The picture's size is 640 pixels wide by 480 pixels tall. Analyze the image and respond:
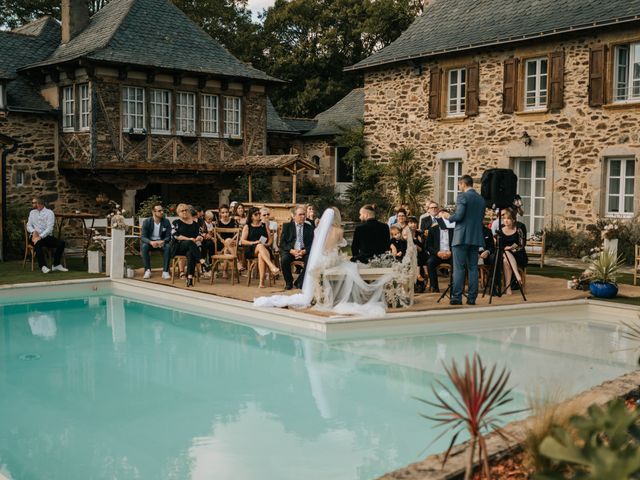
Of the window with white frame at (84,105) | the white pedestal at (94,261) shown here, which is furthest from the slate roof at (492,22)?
the white pedestal at (94,261)

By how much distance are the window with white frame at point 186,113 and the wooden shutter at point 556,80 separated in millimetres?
9393

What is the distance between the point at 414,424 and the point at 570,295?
6.06 meters

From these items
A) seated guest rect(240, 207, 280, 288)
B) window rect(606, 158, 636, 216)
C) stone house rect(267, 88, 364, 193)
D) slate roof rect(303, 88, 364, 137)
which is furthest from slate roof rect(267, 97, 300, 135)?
seated guest rect(240, 207, 280, 288)

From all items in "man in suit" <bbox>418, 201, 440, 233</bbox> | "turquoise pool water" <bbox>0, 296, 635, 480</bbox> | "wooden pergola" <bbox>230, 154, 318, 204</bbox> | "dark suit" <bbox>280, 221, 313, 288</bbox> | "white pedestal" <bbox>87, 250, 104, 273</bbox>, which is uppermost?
"wooden pergola" <bbox>230, 154, 318, 204</bbox>

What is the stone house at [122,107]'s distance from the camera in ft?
62.1

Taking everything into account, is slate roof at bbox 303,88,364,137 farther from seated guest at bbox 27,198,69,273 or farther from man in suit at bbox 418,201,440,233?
man in suit at bbox 418,201,440,233

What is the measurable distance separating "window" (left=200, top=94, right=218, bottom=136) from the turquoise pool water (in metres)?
11.0

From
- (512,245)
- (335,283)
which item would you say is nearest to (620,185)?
(512,245)

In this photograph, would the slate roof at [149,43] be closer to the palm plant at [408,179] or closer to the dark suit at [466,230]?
the palm plant at [408,179]

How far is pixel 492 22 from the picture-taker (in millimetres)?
18859

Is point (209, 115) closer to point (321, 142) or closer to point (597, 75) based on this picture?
point (321, 142)

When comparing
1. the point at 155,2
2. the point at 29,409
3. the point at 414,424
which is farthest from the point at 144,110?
the point at 414,424

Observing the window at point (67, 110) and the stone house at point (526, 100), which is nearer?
the stone house at point (526, 100)

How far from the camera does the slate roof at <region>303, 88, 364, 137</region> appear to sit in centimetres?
2583
